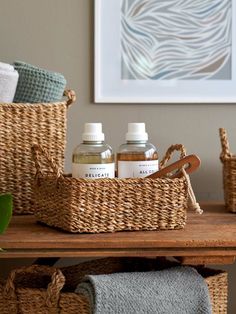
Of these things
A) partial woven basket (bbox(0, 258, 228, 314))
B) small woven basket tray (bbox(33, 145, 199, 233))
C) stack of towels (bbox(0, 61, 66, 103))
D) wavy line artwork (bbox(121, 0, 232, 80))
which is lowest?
partial woven basket (bbox(0, 258, 228, 314))

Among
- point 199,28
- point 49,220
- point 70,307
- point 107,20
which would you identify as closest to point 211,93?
point 199,28

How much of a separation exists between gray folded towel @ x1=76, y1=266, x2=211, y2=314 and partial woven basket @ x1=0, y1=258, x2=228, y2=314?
3 cm

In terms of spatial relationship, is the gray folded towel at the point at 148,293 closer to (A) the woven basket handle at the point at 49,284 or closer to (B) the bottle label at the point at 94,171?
(A) the woven basket handle at the point at 49,284

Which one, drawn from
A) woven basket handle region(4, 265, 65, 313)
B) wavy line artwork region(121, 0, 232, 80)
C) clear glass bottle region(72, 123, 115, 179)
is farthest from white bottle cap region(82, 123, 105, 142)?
wavy line artwork region(121, 0, 232, 80)

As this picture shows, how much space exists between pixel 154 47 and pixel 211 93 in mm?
178

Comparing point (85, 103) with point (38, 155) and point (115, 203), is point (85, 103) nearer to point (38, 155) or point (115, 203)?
point (38, 155)

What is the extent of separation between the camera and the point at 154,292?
1.15 meters

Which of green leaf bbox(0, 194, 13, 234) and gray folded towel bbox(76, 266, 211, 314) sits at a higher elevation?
green leaf bbox(0, 194, 13, 234)

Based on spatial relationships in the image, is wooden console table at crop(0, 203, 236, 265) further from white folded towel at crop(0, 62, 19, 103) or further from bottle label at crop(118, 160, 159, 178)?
white folded towel at crop(0, 62, 19, 103)

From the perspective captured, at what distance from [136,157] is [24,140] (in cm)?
24

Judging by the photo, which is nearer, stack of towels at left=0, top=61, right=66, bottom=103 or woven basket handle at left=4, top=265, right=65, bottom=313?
woven basket handle at left=4, top=265, right=65, bottom=313

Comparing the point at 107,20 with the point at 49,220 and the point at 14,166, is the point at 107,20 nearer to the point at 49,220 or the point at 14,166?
the point at 14,166

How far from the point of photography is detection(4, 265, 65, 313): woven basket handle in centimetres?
118

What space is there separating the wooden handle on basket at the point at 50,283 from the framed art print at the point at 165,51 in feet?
1.68
